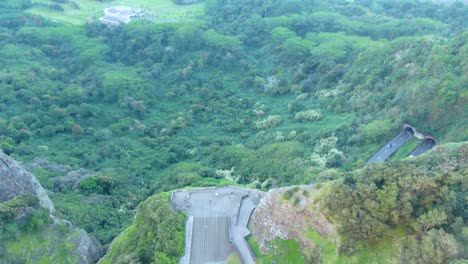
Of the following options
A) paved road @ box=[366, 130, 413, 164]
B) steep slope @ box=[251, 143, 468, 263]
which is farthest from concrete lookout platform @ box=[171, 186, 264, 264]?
paved road @ box=[366, 130, 413, 164]

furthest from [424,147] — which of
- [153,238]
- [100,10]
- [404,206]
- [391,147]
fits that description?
[100,10]

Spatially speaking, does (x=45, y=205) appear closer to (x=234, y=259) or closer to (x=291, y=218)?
(x=234, y=259)

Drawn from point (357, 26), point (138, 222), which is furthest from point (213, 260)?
point (357, 26)

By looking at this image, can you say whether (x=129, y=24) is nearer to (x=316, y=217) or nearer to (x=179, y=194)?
(x=179, y=194)

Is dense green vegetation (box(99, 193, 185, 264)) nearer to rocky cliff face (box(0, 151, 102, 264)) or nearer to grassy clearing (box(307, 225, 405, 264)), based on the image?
rocky cliff face (box(0, 151, 102, 264))

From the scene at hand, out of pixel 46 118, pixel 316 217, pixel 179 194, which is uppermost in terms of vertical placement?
pixel 316 217
